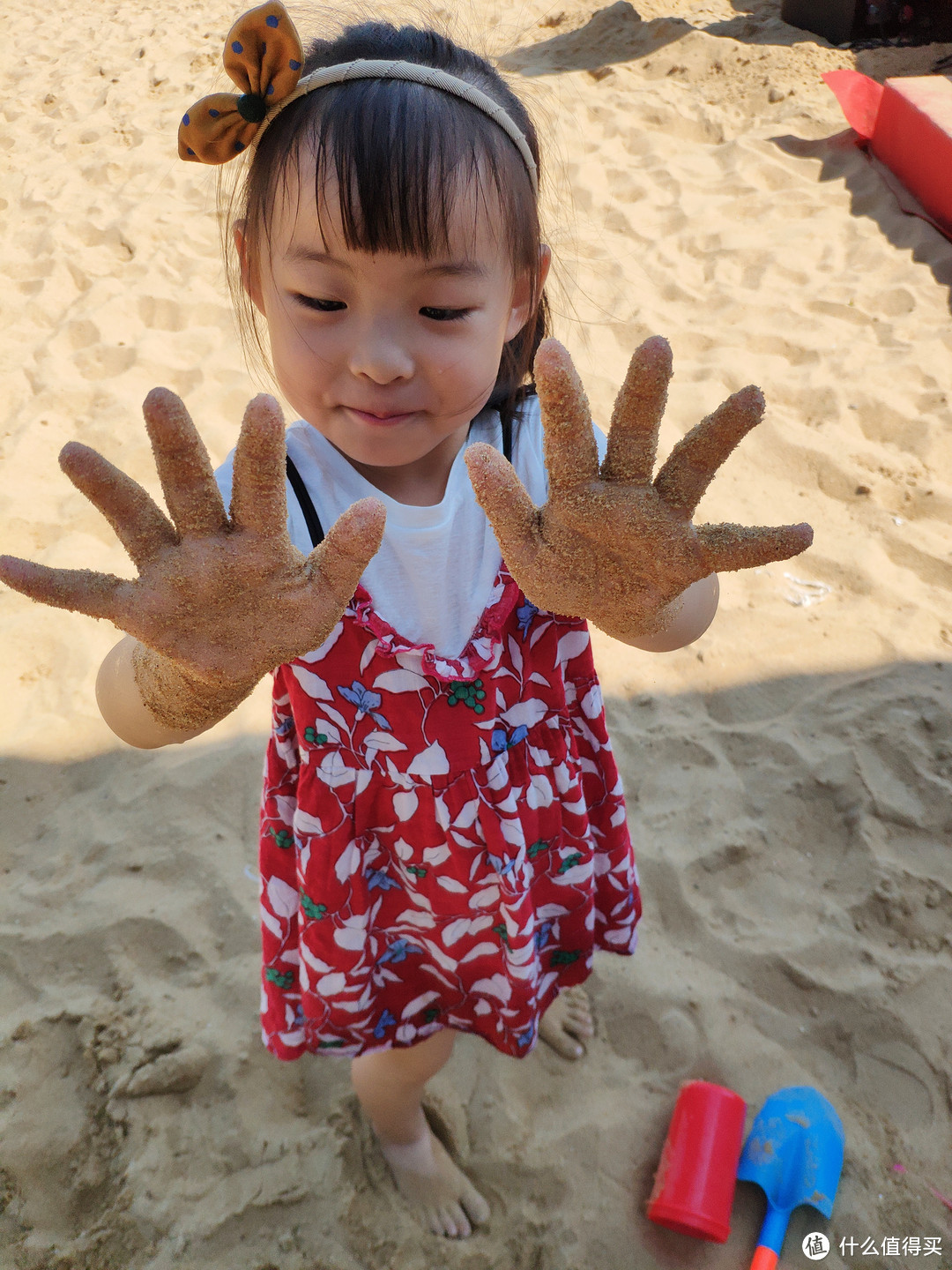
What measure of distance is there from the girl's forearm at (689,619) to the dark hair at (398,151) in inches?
18.1

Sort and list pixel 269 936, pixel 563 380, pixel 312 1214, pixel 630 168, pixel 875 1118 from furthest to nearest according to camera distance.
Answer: pixel 630 168 → pixel 875 1118 → pixel 312 1214 → pixel 269 936 → pixel 563 380

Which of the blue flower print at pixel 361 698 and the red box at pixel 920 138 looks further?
the red box at pixel 920 138

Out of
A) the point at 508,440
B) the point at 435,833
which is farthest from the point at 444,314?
the point at 435,833

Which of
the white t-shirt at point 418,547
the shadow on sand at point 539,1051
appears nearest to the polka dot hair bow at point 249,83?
the white t-shirt at point 418,547

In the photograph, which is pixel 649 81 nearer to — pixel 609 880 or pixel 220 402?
pixel 220 402

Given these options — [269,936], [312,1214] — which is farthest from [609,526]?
[312,1214]

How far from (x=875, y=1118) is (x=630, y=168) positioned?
4746 mm

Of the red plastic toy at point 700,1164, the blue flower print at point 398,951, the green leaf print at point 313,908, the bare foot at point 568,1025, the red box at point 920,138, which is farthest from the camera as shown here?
the red box at point 920,138

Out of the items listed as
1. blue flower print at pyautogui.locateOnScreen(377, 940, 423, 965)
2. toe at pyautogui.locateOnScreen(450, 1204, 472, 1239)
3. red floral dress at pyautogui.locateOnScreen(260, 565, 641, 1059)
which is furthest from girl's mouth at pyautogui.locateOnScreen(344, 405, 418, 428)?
toe at pyautogui.locateOnScreen(450, 1204, 472, 1239)

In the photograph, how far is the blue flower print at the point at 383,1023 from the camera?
141 cm

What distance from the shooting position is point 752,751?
7.70ft

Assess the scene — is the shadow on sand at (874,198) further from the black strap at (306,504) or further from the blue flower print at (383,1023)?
the blue flower print at (383,1023)
